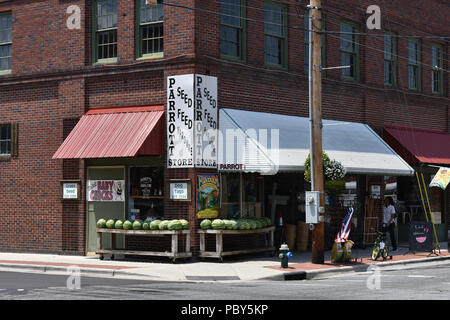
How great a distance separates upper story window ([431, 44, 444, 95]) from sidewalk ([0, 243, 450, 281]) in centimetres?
911

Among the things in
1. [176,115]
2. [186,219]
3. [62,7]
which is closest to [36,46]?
[62,7]

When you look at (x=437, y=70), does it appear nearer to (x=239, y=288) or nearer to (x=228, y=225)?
(x=228, y=225)

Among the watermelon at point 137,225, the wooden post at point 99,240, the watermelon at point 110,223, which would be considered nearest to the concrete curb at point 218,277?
the wooden post at point 99,240

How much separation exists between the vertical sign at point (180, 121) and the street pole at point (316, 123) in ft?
10.6

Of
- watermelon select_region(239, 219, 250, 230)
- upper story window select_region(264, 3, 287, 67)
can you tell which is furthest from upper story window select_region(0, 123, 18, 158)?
upper story window select_region(264, 3, 287, 67)

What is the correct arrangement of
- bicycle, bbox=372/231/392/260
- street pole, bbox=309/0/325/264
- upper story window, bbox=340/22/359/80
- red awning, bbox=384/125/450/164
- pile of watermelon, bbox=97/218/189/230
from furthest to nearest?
red awning, bbox=384/125/450/164 → upper story window, bbox=340/22/359/80 → bicycle, bbox=372/231/392/260 → pile of watermelon, bbox=97/218/189/230 → street pole, bbox=309/0/325/264

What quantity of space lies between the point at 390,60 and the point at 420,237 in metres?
7.58

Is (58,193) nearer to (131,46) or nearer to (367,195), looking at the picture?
(131,46)

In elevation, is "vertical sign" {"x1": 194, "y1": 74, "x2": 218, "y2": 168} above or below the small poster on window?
above

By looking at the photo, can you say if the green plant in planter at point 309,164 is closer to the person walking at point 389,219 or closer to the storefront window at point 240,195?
the storefront window at point 240,195

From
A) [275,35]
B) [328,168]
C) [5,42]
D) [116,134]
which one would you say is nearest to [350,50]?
[275,35]

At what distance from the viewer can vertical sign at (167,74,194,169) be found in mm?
19500

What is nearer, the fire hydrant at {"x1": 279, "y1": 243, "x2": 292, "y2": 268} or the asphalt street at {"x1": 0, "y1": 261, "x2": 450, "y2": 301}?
the asphalt street at {"x1": 0, "y1": 261, "x2": 450, "y2": 301}

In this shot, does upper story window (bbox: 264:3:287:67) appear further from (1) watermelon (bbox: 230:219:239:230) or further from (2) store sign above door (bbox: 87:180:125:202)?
(2) store sign above door (bbox: 87:180:125:202)
